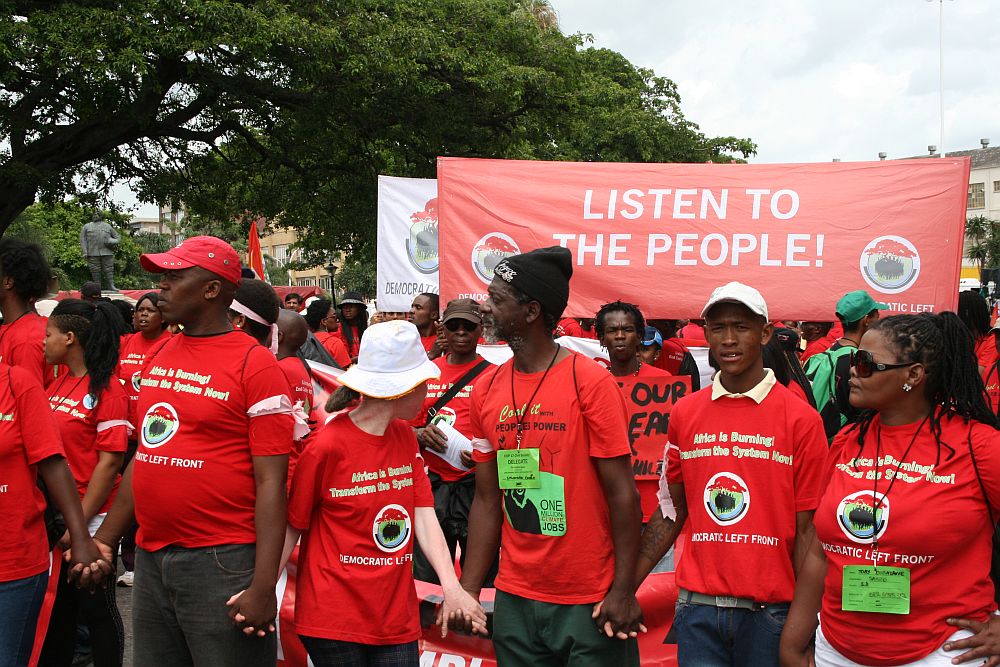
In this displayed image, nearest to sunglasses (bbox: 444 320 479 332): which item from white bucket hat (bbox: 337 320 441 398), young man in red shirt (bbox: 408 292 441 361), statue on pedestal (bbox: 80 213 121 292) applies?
white bucket hat (bbox: 337 320 441 398)

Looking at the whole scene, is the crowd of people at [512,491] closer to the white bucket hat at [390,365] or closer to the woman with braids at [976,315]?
the white bucket hat at [390,365]

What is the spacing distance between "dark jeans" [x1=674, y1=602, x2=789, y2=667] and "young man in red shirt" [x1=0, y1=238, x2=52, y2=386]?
12.4 ft

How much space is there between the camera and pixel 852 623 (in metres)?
3.01

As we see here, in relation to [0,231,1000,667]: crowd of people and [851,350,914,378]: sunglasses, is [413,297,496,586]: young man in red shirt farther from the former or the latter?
[851,350,914,378]: sunglasses

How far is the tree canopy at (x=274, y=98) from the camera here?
45.6ft

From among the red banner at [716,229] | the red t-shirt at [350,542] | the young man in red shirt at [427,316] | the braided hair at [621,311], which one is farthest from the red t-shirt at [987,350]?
the red t-shirt at [350,542]

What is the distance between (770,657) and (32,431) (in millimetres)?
2931

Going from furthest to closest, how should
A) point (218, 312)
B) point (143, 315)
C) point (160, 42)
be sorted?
point (160, 42) < point (143, 315) < point (218, 312)

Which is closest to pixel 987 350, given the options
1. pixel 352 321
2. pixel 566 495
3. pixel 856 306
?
pixel 856 306

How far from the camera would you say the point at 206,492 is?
3.43 m

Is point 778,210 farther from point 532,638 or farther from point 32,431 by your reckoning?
point 32,431

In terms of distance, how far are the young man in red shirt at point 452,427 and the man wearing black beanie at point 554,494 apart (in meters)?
1.24

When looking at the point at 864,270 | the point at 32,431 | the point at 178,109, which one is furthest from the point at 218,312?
the point at 178,109

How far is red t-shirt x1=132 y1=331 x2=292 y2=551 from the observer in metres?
3.44
